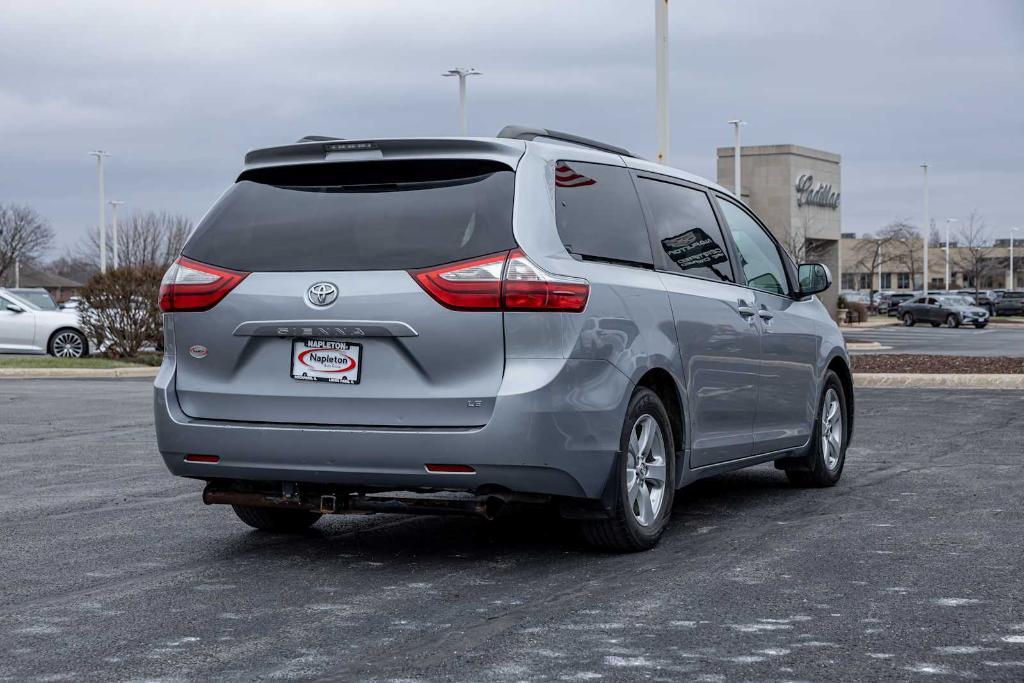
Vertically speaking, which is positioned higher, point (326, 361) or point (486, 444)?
point (326, 361)

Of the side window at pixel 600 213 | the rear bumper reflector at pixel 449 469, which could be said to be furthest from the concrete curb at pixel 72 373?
Answer: the rear bumper reflector at pixel 449 469

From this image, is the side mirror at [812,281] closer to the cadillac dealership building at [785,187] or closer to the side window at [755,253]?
the side window at [755,253]

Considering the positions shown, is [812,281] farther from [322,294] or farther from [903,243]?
[903,243]

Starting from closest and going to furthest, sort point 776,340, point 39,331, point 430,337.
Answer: point 430,337
point 776,340
point 39,331

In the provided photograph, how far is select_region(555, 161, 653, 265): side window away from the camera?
6.30 m

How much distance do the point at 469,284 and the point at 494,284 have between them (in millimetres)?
106

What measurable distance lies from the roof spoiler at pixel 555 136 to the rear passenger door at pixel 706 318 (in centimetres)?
22

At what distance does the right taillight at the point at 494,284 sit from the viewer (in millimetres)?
5828

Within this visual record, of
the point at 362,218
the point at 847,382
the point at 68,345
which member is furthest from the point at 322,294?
the point at 68,345

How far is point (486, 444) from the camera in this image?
580 centimetres

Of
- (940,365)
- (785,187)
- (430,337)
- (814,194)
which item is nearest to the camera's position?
(430,337)

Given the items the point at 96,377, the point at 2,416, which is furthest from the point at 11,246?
the point at 2,416

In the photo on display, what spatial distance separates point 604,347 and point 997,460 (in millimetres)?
5472

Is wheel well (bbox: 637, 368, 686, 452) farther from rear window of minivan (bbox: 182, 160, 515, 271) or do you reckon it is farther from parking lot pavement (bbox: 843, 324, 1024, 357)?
parking lot pavement (bbox: 843, 324, 1024, 357)
